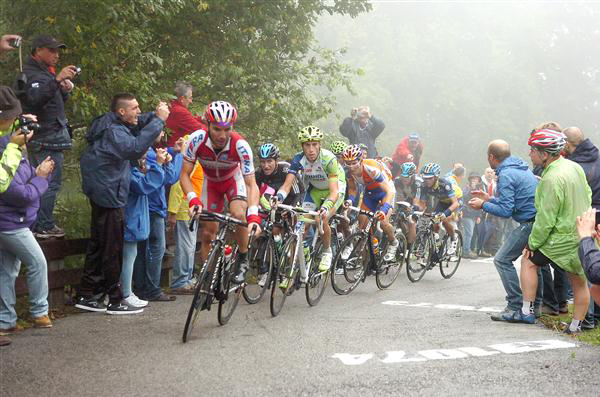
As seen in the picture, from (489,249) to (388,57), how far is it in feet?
126

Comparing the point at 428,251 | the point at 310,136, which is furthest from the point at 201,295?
the point at 428,251

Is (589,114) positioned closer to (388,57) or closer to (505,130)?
(505,130)

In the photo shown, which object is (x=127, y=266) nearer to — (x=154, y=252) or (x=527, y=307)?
(x=154, y=252)

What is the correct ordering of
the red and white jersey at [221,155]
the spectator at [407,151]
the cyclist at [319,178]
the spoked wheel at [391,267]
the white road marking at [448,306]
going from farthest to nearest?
1. the spectator at [407,151]
2. the spoked wheel at [391,267]
3. the white road marking at [448,306]
4. the cyclist at [319,178]
5. the red and white jersey at [221,155]

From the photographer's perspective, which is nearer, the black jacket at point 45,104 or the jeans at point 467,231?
the black jacket at point 45,104

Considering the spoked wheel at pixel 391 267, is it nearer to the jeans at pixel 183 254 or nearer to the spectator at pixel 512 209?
the spectator at pixel 512 209

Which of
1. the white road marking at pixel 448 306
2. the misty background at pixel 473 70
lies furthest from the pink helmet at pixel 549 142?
the misty background at pixel 473 70

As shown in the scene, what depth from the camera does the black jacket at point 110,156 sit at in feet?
27.2

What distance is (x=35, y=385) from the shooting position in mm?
5711

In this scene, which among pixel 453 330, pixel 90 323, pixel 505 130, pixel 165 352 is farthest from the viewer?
pixel 505 130

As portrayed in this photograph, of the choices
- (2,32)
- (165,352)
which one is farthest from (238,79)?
(165,352)

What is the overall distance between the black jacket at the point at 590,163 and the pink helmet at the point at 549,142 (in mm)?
1280

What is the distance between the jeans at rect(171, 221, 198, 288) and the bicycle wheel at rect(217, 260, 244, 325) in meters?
1.94

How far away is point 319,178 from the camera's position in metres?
11.0
